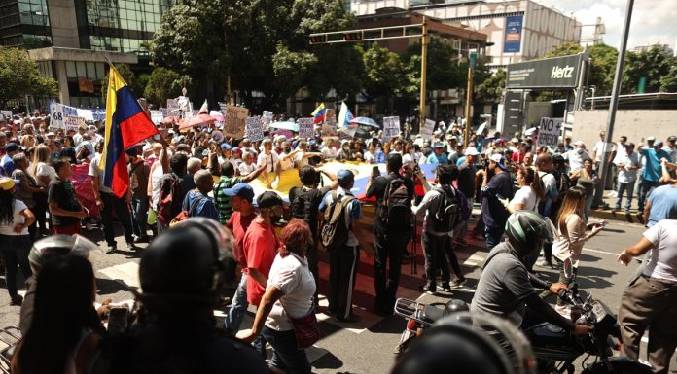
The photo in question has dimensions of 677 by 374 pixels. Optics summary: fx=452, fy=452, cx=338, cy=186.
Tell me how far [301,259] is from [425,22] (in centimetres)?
1084

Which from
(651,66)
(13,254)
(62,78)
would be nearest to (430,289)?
(13,254)

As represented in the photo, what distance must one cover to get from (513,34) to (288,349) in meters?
87.6

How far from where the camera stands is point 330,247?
5156mm

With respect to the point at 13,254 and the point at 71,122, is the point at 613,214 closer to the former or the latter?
the point at 13,254

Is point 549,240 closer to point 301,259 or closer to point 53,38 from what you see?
point 301,259

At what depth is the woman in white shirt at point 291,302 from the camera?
3.38 meters

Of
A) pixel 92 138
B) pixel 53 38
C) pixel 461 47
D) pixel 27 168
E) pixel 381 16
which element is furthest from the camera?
pixel 461 47

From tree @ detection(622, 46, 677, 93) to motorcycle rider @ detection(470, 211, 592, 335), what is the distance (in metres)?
42.9

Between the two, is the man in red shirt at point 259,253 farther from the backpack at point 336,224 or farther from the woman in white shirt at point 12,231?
the woman in white shirt at point 12,231

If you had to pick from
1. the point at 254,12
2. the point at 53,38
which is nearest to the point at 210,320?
the point at 254,12

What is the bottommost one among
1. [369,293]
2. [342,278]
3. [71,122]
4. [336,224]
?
[369,293]

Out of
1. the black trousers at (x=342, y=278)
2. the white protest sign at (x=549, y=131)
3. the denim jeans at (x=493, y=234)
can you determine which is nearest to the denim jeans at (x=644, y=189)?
the white protest sign at (x=549, y=131)

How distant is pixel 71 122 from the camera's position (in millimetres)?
14055

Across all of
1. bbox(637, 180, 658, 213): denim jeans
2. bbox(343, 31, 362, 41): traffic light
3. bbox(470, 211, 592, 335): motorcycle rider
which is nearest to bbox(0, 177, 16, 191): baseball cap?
bbox(470, 211, 592, 335): motorcycle rider
